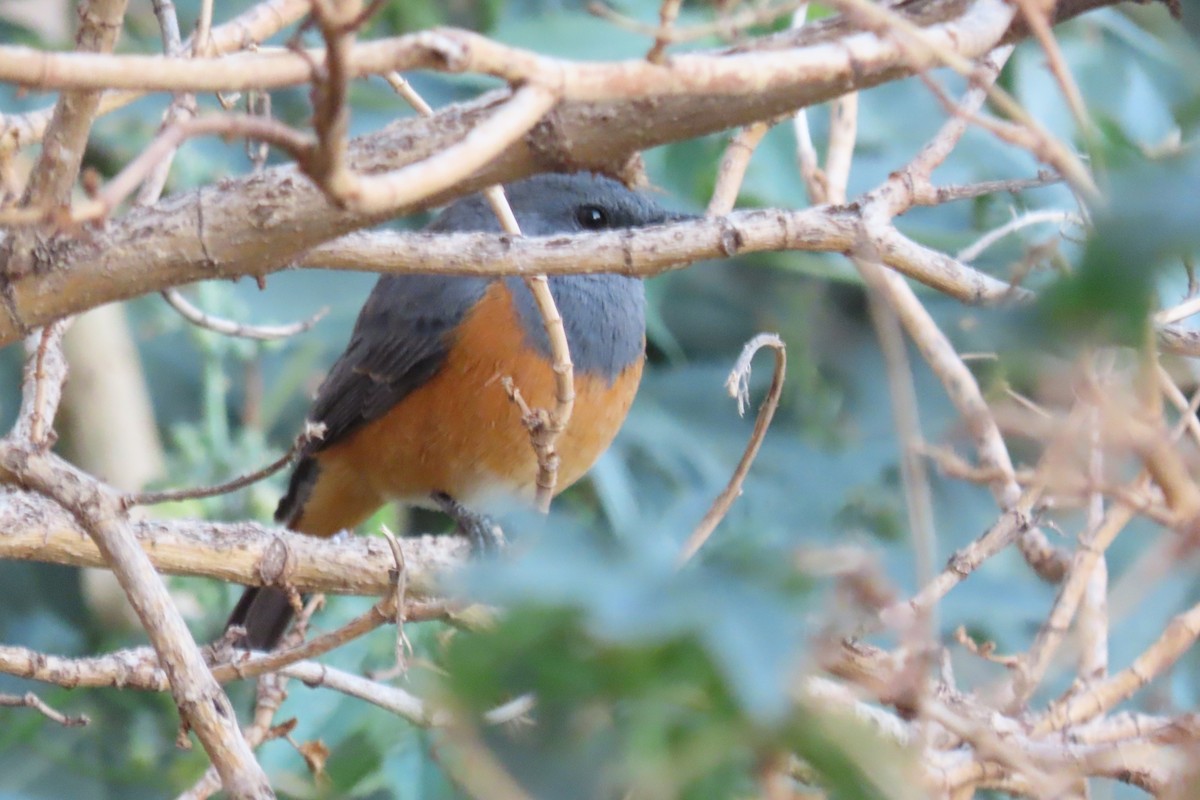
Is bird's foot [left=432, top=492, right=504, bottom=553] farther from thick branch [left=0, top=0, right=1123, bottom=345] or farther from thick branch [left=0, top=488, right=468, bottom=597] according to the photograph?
thick branch [left=0, top=0, right=1123, bottom=345]

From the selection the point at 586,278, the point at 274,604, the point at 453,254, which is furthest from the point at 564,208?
the point at 453,254

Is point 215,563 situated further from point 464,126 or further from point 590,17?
point 590,17

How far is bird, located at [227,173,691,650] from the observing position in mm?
3395

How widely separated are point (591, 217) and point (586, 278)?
22cm

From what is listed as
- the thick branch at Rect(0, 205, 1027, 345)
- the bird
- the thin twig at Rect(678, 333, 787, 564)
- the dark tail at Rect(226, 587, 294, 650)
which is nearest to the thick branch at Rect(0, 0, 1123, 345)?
the thick branch at Rect(0, 205, 1027, 345)

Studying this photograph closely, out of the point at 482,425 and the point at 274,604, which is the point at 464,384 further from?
the point at 274,604

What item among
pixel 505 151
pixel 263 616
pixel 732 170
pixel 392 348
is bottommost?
pixel 263 616

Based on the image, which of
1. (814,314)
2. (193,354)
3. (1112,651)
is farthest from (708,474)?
(193,354)

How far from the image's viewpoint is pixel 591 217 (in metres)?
3.74

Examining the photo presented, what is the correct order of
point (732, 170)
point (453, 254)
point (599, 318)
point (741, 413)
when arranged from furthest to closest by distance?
point (599, 318)
point (732, 170)
point (741, 413)
point (453, 254)

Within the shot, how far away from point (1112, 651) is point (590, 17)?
2360mm

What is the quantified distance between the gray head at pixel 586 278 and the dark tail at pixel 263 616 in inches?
40.5

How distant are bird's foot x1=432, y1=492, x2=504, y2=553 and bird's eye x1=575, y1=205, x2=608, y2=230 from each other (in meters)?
0.84

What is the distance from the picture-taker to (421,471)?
11.8ft
